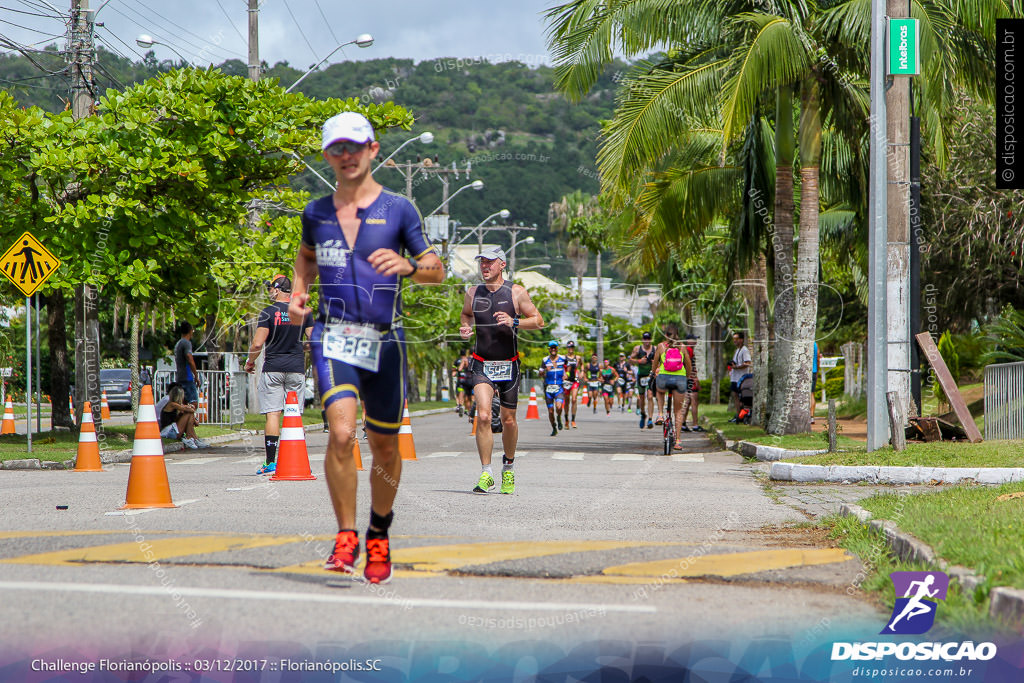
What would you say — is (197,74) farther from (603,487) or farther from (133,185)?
(603,487)

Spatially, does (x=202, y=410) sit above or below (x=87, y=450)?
above

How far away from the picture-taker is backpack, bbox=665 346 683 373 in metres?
18.1

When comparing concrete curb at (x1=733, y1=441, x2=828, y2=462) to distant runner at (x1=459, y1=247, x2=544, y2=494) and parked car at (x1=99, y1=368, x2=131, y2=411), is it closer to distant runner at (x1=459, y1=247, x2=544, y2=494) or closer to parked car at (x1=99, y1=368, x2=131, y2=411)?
distant runner at (x1=459, y1=247, x2=544, y2=494)

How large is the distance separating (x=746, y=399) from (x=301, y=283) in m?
19.5

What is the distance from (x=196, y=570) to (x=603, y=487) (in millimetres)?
6075

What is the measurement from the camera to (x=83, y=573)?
529cm

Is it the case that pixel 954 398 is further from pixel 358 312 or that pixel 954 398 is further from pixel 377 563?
pixel 377 563

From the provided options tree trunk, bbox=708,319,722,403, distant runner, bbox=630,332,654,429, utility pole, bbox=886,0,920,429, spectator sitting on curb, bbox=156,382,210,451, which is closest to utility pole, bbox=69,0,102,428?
spectator sitting on curb, bbox=156,382,210,451

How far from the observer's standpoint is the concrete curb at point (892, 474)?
10.7 metres

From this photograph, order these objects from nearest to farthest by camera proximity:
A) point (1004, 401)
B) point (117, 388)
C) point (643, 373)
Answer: point (1004, 401)
point (643, 373)
point (117, 388)

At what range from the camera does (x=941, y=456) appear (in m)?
11.6

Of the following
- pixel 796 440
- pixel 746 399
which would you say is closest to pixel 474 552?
pixel 796 440

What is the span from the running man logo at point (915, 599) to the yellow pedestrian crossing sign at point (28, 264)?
13268mm

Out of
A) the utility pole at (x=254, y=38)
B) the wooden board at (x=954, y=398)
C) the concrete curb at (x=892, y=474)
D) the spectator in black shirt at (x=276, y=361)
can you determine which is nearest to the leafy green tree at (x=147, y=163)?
the spectator in black shirt at (x=276, y=361)
